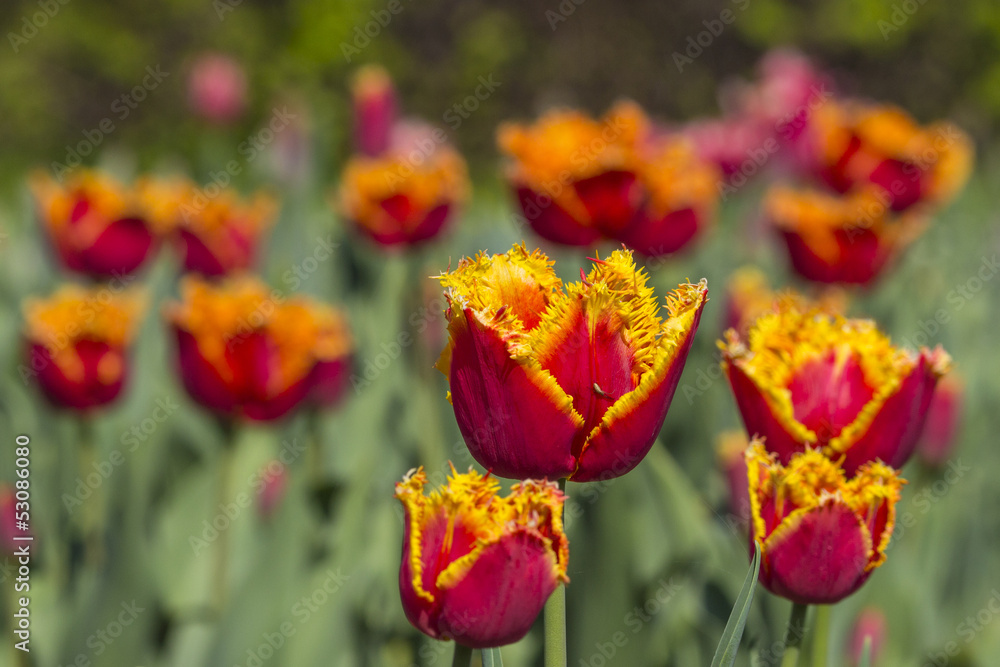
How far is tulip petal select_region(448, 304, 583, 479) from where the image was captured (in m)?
0.54

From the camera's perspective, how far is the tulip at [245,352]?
128cm

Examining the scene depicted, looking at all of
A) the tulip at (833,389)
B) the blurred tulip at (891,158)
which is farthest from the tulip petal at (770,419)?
the blurred tulip at (891,158)

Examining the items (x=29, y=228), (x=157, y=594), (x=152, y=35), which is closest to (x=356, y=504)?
(x=157, y=594)

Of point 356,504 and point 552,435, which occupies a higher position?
point 552,435

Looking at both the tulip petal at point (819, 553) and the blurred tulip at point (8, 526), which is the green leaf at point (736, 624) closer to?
the tulip petal at point (819, 553)

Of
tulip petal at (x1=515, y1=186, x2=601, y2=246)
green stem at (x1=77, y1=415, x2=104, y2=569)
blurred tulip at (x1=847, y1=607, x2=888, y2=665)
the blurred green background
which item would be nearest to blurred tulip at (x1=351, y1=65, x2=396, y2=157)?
the blurred green background

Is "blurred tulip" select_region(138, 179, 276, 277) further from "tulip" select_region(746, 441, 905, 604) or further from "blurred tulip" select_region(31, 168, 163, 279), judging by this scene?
"tulip" select_region(746, 441, 905, 604)

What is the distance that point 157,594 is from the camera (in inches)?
45.1

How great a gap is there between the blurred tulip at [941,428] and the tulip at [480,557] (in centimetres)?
116

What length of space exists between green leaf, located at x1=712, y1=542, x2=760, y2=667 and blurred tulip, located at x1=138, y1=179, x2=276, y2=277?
144cm

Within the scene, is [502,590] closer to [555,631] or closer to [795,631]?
[555,631]

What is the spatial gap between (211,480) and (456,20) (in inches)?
239

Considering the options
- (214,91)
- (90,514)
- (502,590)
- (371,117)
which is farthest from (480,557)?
(214,91)

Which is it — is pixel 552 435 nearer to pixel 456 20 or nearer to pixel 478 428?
pixel 478 428
